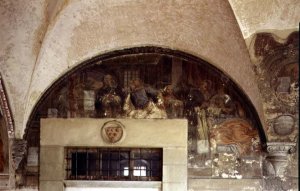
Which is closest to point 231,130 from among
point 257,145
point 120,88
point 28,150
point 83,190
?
point 257,145

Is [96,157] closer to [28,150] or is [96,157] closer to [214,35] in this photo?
[28,150]

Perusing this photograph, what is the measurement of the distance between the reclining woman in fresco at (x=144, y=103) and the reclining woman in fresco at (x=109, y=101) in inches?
4.7

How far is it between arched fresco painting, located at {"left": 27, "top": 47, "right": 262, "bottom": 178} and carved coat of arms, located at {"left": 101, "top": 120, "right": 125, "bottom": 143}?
0.44ft

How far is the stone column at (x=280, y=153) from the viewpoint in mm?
8203

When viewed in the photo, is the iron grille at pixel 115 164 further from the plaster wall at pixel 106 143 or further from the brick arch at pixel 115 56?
the brick arch at pixel 115 56

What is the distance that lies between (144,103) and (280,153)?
2.16 meters

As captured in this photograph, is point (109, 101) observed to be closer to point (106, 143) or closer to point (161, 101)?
point (106, 143)

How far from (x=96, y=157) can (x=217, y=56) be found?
2416mm

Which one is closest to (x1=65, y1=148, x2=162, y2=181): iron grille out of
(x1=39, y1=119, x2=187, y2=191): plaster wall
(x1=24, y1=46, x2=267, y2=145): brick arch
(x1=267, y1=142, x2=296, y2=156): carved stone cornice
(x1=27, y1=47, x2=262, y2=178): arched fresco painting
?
(x1=39, y1=119, x2=187, y2=191): plaster wall

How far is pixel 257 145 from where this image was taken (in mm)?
8430

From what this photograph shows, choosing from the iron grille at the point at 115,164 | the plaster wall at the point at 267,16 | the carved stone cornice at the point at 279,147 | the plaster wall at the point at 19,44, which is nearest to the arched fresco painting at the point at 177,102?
the carved stone cornice at the point at 279,147

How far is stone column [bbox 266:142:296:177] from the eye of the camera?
26.9 ft

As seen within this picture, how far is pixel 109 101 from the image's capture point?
8.63 m

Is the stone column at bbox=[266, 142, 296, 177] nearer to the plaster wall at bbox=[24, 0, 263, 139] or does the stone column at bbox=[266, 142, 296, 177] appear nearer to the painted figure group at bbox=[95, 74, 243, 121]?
the plaster wall at bbox=[24, 0, 263, 139]
